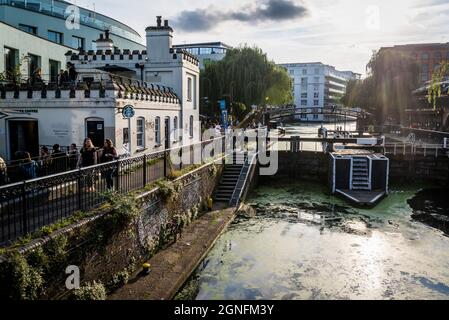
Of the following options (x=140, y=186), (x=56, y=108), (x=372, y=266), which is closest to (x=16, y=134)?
(x=56, y=108)

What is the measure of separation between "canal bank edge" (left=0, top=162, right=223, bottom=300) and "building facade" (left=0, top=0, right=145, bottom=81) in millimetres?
13482

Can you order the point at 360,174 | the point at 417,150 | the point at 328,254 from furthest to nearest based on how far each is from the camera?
the point at 417,150
the point at 360,174
the point at 328,254

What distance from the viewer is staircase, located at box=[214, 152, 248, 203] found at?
797 inches

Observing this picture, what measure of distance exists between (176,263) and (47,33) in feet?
96.3

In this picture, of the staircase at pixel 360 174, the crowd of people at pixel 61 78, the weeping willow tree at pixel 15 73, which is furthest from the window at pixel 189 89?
the staircase at pixel 360 174

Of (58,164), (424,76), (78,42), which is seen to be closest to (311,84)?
(424,76)

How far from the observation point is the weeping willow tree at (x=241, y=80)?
47.8 meters

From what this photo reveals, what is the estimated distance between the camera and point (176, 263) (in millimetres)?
11953

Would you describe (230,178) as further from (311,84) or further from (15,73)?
(311,84)

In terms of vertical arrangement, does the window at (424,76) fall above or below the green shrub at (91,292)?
above

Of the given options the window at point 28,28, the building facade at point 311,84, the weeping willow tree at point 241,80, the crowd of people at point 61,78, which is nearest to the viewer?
the crowd of people at point 61,78

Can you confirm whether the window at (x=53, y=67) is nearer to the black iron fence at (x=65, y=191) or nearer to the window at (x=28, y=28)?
the window at (x=28, y=28)

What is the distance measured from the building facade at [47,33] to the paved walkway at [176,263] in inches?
530
